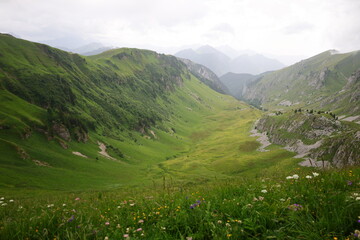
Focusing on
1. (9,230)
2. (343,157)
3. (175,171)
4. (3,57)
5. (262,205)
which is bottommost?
(175,171)

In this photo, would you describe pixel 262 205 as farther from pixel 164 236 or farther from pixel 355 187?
pixel 355 187

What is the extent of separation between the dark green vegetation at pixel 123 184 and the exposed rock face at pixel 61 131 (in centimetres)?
61

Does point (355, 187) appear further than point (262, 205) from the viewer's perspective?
Yes

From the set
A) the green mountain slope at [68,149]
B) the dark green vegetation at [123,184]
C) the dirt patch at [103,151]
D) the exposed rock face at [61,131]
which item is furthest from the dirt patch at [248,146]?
the exposed rock face at [61,131]

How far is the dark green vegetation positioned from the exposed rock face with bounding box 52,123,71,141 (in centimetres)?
61

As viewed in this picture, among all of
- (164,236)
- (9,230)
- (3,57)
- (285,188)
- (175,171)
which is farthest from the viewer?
(3,57)

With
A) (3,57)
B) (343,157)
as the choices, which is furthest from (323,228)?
(3,57)

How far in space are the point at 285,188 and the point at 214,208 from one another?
294cm

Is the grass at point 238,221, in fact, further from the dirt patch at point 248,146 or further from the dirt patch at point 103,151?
the dirt patch at point 248,146

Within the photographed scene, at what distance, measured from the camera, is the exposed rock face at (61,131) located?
13465cm

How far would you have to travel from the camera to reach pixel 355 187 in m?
6.89

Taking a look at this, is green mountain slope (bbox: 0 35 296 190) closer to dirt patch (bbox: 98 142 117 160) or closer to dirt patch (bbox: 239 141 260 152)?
dirt patch (bbox: 239 141 260 152)

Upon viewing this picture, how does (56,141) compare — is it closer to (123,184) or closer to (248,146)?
(123,184)

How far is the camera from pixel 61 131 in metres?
136
